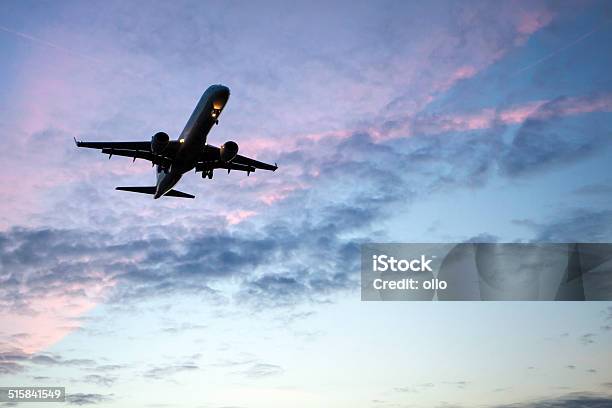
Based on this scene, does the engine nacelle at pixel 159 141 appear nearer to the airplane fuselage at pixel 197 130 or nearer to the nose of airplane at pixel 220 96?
the airplane fuselage at pixel 197 130

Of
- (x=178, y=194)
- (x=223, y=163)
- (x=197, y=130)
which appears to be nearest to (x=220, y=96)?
(x=197, y=130)

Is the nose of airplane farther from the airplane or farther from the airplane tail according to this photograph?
the airplane tail

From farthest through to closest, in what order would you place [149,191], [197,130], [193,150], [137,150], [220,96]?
[149,191]
[137,150]
[193,150]
[197,130]
[220,96]

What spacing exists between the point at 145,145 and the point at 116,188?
16.4 metres

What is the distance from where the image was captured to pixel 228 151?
259 feet

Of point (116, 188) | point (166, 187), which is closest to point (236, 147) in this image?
point (166, 187)

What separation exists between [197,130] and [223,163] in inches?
377

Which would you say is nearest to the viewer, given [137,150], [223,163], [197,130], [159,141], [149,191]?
[197,130]

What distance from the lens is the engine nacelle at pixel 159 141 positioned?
7538cm

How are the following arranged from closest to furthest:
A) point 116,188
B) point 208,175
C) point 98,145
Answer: point 98,145 → point 208,175 → point 116,188

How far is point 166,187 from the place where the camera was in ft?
281

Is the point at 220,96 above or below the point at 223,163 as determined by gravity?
above

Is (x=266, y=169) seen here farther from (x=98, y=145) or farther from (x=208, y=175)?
(x=98, y=145)

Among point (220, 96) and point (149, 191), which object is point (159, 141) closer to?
point (220, 96)
